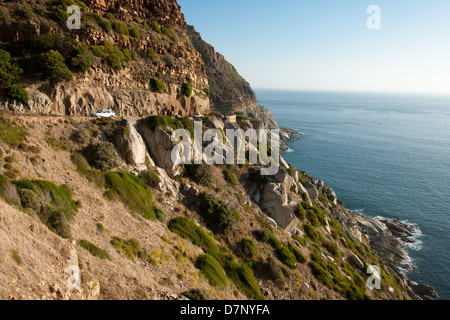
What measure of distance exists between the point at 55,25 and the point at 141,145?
2200cm

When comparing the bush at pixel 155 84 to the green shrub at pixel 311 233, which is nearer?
the green shrub at pixel 311 233

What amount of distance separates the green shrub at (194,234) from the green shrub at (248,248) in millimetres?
3672

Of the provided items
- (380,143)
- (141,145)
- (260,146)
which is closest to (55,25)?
(141,145)

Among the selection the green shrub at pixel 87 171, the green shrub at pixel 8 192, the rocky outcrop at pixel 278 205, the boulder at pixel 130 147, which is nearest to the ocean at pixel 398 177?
the rocky outcrop at pixel 278 205

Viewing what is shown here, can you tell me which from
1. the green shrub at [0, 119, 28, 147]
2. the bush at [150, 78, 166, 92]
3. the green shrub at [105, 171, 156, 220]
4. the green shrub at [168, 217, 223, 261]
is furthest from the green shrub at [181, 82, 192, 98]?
the green shrub at [0, 119, 28, 147]

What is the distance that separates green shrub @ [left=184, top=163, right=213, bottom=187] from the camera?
38.3 metres

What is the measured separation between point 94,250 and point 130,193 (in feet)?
33.0

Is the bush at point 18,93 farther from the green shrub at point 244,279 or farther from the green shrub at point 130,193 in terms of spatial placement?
the green shrub at point 244,279

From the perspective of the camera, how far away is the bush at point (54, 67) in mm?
33031

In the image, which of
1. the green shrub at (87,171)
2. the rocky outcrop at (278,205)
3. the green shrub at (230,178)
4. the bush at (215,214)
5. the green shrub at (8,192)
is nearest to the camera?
the green shrub at (8,192)

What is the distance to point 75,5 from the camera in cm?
4112

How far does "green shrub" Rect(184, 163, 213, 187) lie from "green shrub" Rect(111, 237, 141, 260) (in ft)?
50.4

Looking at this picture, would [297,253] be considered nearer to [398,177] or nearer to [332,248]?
[332,248]

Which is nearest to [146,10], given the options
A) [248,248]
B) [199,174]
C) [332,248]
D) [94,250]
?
[199,174]
